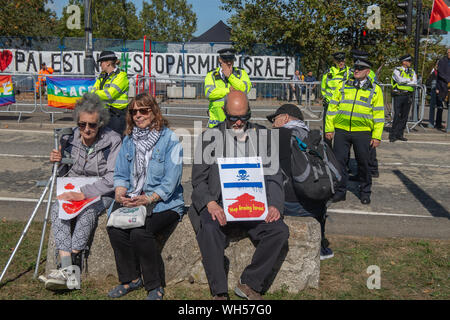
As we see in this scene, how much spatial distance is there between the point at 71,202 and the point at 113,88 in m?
3.36

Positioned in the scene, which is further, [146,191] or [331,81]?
[331,81]

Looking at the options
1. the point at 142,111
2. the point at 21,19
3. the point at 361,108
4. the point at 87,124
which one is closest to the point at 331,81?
the point at 361,108

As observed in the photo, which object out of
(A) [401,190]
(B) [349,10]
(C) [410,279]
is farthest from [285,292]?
(B) [349,10]

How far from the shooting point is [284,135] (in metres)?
4.59

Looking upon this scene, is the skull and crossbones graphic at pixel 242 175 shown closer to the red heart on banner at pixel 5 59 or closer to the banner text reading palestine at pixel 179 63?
the banner text reading palestine at pixel 179 63

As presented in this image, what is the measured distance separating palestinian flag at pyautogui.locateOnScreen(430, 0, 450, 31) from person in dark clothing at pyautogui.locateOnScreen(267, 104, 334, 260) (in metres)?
6.18

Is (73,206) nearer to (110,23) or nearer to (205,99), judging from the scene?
(205,99)

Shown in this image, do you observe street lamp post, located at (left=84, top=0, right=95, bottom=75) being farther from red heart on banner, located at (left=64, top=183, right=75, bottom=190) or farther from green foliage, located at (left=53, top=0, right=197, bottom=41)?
green foliage, located at (left=53, top=0, right=197, bottom=41)

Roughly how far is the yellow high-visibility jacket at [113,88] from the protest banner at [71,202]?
3.07 metres

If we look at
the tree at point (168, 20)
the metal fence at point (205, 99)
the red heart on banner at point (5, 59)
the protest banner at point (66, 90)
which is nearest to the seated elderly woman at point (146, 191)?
the metal fence at point (205, 99)

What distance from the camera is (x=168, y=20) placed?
4772 cm

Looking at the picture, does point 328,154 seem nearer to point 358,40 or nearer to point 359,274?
point 359,274

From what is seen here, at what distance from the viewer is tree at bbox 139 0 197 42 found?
4747 cm

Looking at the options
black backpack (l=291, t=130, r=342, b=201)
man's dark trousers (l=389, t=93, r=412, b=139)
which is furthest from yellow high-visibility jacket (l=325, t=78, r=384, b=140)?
man's dark trousers (l=389, t=93, r=412, b=139)
